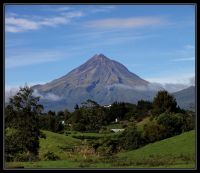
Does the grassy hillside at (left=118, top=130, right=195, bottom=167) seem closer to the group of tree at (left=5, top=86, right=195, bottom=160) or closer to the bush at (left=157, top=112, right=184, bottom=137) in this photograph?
the group of tree at (left=5, top=86, right=195, bottom=160)

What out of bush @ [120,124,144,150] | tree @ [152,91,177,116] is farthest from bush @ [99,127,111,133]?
bush @ [120,124,144,150]

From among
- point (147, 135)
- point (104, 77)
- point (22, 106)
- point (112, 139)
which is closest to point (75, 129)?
point (112, 139)

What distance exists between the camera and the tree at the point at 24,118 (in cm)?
1401

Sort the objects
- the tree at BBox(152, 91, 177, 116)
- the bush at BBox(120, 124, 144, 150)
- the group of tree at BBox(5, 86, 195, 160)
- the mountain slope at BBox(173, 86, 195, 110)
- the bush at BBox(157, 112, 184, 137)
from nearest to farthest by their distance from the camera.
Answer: the group of tree at BBox(5, 86, 195, 160) < the bush at BBox(120, 124, 144, 150) < the mountain slope at BBox(173, 86, 195, 110) < the bush at BBox(157, 112, 184, 137) < the tree at BBox(152, 91, 177, 116)

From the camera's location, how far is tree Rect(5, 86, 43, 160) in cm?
1401

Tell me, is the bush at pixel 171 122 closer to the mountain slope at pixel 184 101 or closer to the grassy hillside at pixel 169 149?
the mountain slope at pixel 184 101

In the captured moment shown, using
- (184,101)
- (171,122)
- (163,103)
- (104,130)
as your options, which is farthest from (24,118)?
(184,101)

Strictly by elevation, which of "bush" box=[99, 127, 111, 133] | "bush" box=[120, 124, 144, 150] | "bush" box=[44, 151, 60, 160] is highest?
"bush" box=[99, 127, 111, 133]

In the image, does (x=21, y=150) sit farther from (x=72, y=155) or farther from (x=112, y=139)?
(x=112, y=139)

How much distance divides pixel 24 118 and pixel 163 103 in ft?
22.5

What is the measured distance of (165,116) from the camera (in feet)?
57.8

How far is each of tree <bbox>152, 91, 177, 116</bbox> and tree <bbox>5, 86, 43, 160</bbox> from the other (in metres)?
6.19

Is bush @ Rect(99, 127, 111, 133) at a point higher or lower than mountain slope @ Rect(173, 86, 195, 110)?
lower

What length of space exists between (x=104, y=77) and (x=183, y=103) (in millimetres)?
12180
